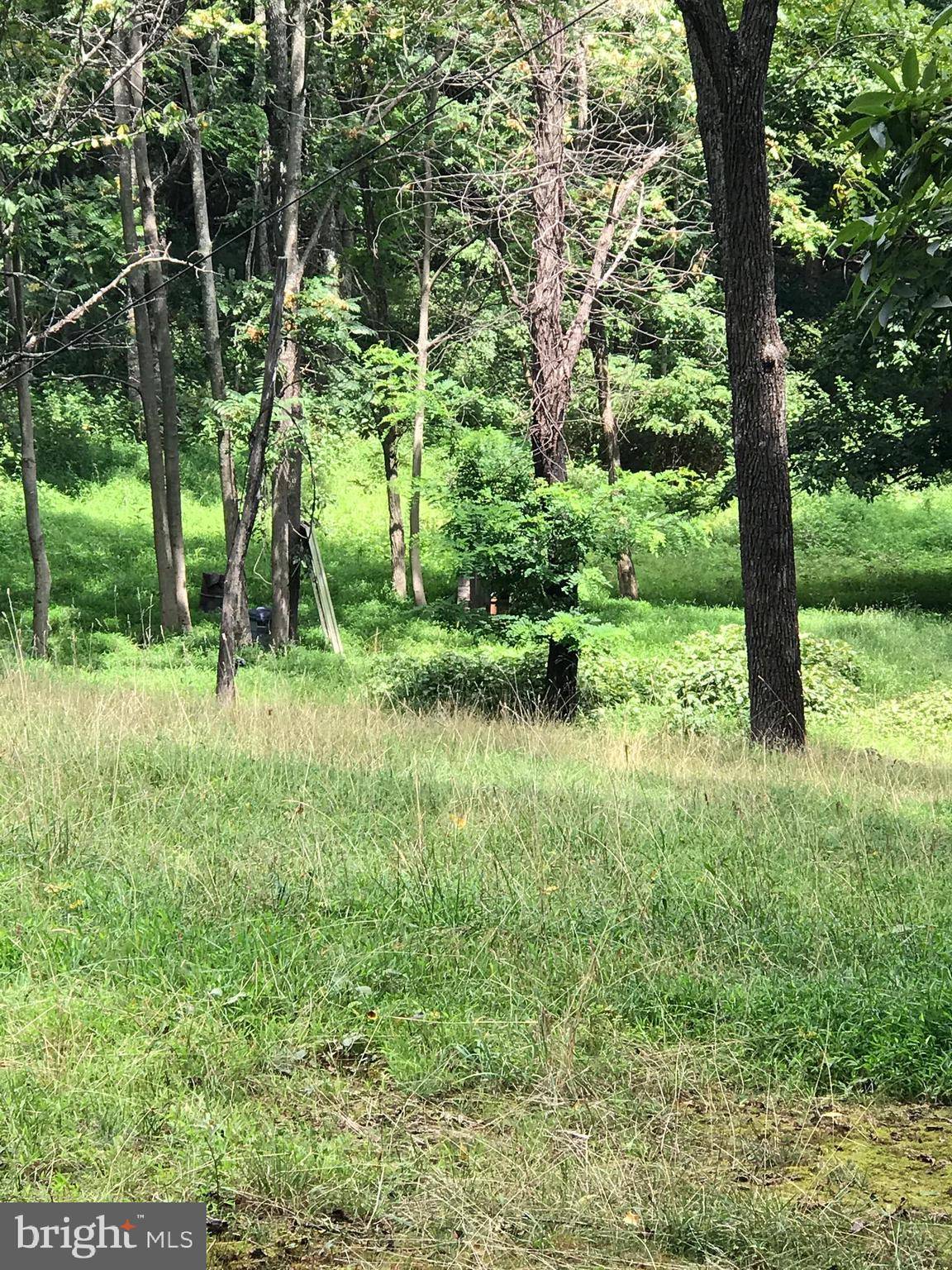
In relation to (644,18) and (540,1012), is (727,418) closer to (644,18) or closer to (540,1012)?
(644,18)

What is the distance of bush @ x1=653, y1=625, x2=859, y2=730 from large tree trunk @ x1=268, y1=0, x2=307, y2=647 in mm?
5908

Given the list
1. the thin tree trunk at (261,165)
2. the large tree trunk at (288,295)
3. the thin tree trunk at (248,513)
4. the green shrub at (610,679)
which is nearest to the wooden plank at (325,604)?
the large tree trunk at (288,295)

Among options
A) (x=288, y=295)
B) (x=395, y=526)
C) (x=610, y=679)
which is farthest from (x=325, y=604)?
(x=610, y=679)

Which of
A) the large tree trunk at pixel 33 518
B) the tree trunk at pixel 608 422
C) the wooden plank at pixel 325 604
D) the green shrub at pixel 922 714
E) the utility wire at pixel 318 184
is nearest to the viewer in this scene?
the utility wire at pixel 318 184

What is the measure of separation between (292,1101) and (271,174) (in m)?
22.8

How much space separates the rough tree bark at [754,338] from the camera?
8.98 meters

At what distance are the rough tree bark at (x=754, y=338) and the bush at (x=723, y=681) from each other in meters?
3.96

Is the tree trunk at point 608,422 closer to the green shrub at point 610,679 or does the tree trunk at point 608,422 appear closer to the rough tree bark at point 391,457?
the rough tree bark at point 391,457

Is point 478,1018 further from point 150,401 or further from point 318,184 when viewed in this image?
point 150,401

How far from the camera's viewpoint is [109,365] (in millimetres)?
33781

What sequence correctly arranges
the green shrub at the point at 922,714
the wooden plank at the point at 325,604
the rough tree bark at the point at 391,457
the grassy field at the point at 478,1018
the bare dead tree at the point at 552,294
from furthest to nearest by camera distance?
the rough tree bark at the point at 391,457
the wooden plank at the point at 325,604
the green shrub at the point at 922,714
the bare dead tree at the point at 552,294
the grassy field at the point at 478,1018

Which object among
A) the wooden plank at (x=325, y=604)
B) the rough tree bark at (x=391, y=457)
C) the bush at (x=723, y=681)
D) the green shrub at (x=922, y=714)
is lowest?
the green shrub at (x=922, y=714)

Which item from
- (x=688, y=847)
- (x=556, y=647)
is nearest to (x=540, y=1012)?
(x=688, y=847)

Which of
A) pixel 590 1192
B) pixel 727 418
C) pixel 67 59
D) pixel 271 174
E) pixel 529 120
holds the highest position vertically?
pixel 271 174
